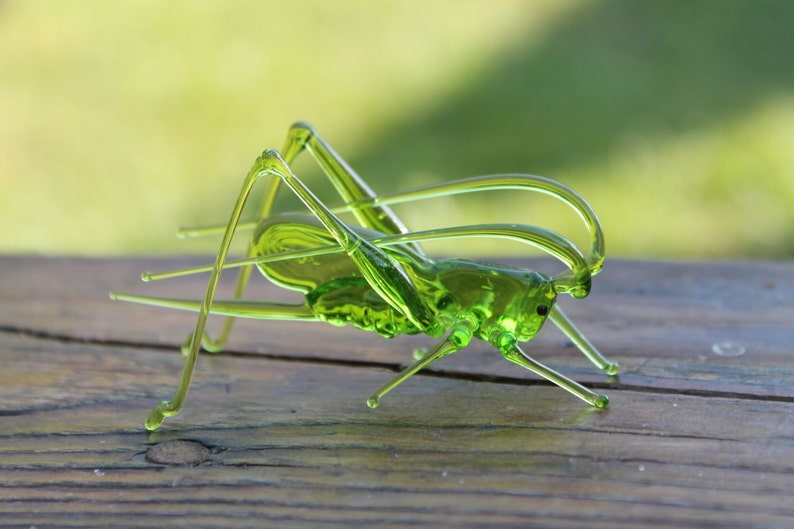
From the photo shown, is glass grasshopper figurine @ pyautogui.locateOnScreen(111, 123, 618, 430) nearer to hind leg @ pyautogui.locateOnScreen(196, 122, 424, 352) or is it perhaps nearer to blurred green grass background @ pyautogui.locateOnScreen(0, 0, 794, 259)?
hind leg @ pyautogui.locateOnScreen(196, 122, 424, 352)

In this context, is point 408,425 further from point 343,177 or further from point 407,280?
point 343,177

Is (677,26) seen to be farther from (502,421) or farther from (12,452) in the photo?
(12,452)

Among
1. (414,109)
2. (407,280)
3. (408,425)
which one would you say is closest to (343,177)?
(407,280)

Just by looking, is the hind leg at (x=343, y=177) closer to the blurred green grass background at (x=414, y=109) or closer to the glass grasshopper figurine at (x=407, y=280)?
the glass grasshopper figurine at (x=407, y=280)

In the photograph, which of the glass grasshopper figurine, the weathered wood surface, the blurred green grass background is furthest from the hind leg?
the blurred green grass background

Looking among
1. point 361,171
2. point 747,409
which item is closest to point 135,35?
point 361,171
